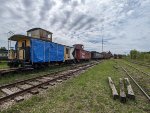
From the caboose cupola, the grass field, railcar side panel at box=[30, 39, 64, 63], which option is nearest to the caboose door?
railcar side panel at box=[30, 39, 64, 63]

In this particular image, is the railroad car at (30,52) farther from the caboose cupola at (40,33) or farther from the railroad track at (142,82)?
the caboose cupola at (40,33)

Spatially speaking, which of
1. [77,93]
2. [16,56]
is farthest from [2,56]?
Result: [77,93]

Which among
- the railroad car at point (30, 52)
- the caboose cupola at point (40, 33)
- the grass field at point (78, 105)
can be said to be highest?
the caboose cupola at point (40, 33)

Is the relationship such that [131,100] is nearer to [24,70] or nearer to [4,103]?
[4,103]

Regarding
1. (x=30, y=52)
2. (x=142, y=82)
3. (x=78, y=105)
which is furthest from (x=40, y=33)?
(x=78, y=105)

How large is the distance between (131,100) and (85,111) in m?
2.39

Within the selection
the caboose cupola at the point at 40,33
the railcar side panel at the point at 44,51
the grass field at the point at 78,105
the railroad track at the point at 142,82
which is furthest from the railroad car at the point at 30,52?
the caboose cupola at the point at 40,33

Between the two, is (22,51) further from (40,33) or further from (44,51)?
(40,33)

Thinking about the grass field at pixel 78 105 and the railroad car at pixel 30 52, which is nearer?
the grass field at pixel 78 105

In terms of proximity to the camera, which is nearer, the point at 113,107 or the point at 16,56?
the point at 113,107

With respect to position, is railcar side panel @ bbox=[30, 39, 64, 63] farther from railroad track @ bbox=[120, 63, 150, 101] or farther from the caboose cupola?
the caboose cupola

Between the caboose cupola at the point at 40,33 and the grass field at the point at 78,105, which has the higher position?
the caboose cupola at the point at 40,33

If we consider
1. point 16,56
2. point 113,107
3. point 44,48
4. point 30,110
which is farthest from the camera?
point 44,48

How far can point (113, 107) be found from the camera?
5605 millimetres
